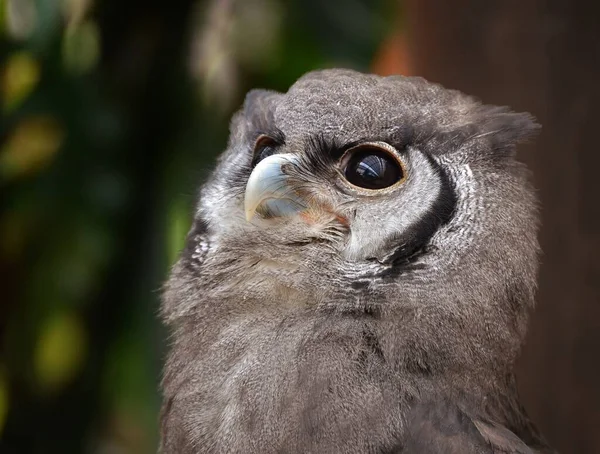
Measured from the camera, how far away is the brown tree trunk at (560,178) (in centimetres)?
174

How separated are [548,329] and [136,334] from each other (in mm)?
1185

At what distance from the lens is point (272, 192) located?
1063 mm

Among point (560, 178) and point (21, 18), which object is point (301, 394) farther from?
point (21, 18)

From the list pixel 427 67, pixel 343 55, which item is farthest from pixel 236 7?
pixel 427 67

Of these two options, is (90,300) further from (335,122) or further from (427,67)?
(335,122)

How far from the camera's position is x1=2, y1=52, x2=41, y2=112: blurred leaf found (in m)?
2.14

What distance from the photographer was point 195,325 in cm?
117

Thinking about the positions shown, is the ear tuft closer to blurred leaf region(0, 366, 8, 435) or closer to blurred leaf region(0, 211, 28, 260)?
blurred leaf region(0, 211, 28, 260)

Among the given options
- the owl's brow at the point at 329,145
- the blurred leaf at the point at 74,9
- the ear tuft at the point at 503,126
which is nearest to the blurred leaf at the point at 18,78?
the blurred leaf at the point at 74,9

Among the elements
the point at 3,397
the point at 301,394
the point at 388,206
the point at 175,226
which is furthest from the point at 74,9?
the point at 301,394

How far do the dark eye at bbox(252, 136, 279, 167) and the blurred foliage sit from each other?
34.7 inches

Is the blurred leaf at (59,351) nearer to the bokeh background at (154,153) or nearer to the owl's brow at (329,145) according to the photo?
the bokeh background at (154,153)

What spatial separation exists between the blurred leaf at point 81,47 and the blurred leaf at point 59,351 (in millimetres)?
753

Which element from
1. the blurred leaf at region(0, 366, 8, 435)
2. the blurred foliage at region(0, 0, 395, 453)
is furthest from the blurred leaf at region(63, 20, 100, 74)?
the blurred leaf at region(0, 366, 8, 435)
